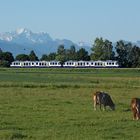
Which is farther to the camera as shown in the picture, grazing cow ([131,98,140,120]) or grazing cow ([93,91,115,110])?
grazing cow ([93,91,115,110])

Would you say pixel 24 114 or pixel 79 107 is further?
pixel 79 107

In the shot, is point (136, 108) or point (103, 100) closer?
point (136, 108)

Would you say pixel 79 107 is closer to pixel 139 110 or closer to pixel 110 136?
pixel 139 110

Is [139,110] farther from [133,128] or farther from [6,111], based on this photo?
[6,111]

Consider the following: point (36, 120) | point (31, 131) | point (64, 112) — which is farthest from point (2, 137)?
point (64, 112)

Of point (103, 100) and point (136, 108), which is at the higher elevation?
point (103, 100)

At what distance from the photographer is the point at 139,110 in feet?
82.0

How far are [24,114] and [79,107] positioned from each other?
551 cm

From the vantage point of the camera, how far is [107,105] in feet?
99.0

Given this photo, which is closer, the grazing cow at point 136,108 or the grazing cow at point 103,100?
the grazing cow at point 136,108

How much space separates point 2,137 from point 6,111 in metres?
9.63

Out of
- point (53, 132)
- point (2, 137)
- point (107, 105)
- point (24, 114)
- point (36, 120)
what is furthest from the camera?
point (107, 105)

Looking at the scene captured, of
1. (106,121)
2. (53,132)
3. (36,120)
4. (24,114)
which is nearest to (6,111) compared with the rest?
A: (24,114)

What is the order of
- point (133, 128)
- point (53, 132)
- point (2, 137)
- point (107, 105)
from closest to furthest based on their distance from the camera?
1. point (2, 137)
2. point (53, 132)
3. point (133, 128)
4. point (107, 105)
